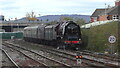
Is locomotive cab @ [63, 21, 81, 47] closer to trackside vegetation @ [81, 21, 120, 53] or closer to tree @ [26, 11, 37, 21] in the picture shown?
trackside vegetation @ [81, 21, 120, 53]

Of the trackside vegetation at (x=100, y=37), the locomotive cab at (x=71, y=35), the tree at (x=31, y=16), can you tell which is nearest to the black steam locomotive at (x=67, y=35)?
the locomotive cab at (x=71, y=35)

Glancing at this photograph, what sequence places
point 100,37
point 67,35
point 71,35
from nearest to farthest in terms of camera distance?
point 100,37 → point 67,35 → point 71,35

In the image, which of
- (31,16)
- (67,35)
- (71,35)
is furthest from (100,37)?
(31,16)

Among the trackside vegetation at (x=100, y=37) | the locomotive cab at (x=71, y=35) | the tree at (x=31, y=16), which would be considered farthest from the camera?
the tree at (x=31, y=16)

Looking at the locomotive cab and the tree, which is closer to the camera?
the locomotive cab

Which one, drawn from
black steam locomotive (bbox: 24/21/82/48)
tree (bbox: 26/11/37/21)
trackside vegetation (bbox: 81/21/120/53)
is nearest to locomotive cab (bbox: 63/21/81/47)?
black steam locomotive (bbox: 24/21/82/48)

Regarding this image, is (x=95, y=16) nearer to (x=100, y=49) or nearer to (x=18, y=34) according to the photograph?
(x=18, y=34)

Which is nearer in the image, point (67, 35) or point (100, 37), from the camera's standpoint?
point (100, 37)

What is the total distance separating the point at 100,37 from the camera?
28.9 m

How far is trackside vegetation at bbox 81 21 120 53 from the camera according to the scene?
2657cm

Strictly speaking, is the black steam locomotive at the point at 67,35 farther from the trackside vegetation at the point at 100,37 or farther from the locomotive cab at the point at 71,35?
the trackside vegetation at the point at 100,37

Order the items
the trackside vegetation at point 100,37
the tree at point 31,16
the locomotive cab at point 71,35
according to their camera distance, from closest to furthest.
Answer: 1. the trackside vegetation at point 100,37
2. the locomotive cab at point 71,35
3. the tree at point 31,16

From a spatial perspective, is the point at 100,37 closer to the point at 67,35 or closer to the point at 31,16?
the point at 67,35

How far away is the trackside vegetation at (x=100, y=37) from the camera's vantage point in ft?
87.2
